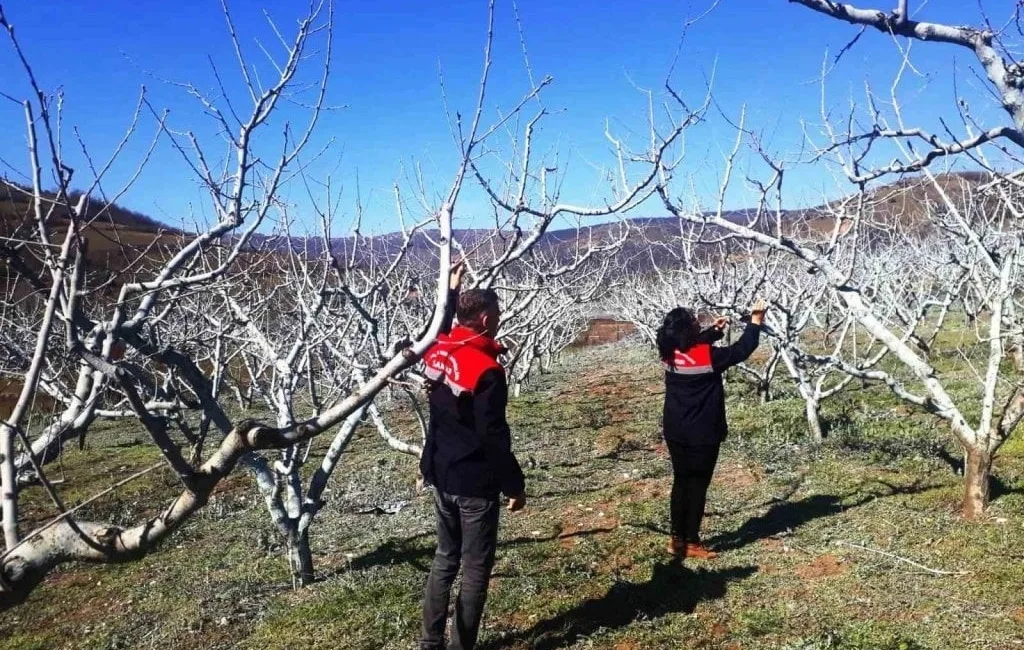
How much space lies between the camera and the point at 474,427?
312 centimetres

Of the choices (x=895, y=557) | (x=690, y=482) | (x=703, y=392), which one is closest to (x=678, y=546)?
(x=690, y=482)

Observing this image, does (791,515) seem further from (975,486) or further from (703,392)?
(703,392)

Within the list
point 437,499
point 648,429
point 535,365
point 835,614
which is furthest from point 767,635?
point 535,365

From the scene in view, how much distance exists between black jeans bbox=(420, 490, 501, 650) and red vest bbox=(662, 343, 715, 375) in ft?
5.57

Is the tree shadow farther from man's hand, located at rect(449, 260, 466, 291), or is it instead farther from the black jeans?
man's hand, located at rect(449, 260, 466, 291)

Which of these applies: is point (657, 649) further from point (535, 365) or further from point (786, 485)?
point (535, 365)

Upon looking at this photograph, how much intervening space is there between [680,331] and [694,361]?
211 millimetres

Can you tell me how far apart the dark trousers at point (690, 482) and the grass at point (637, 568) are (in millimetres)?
264

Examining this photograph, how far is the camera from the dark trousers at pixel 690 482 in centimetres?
436

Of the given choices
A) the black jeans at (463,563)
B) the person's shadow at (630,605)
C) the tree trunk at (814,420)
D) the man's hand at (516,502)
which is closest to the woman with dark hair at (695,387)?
Answer: the person's shadow at (630,605)

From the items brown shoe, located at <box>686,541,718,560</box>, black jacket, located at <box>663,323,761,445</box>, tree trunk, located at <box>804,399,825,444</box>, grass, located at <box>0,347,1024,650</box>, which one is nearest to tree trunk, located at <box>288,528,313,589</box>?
grass, located at <box>0,347,1024,650</box>

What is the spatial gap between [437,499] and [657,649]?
1.50m

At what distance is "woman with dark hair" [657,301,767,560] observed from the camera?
4293 millimetres

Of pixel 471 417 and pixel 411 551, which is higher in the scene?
pixel 471 417
